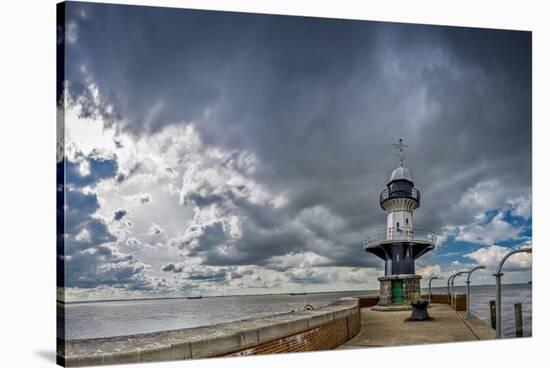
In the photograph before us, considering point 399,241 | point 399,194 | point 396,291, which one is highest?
point 399,194

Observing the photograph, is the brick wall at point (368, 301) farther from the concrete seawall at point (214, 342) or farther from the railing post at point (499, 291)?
the railing post at point (499, 291)

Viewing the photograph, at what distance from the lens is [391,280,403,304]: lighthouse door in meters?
12.5

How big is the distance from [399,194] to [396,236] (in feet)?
2.72

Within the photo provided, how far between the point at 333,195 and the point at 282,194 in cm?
96

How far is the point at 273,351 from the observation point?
1026 centimetres

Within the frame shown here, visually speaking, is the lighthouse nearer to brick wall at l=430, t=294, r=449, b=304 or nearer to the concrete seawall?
brick wall at l=430, t=294, r=449, b=304

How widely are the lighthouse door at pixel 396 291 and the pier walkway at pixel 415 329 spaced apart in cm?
21

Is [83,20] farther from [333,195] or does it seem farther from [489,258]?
[489,258]

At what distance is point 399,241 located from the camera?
39.9 ft

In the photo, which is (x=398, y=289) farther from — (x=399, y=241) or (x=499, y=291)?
(x=499, y=291)

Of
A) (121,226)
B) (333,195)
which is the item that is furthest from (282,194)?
(121,226)

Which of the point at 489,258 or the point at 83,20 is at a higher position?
the point at 83,20

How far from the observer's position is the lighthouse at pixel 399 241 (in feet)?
39.6

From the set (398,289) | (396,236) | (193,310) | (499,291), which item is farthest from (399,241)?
(193,310)
